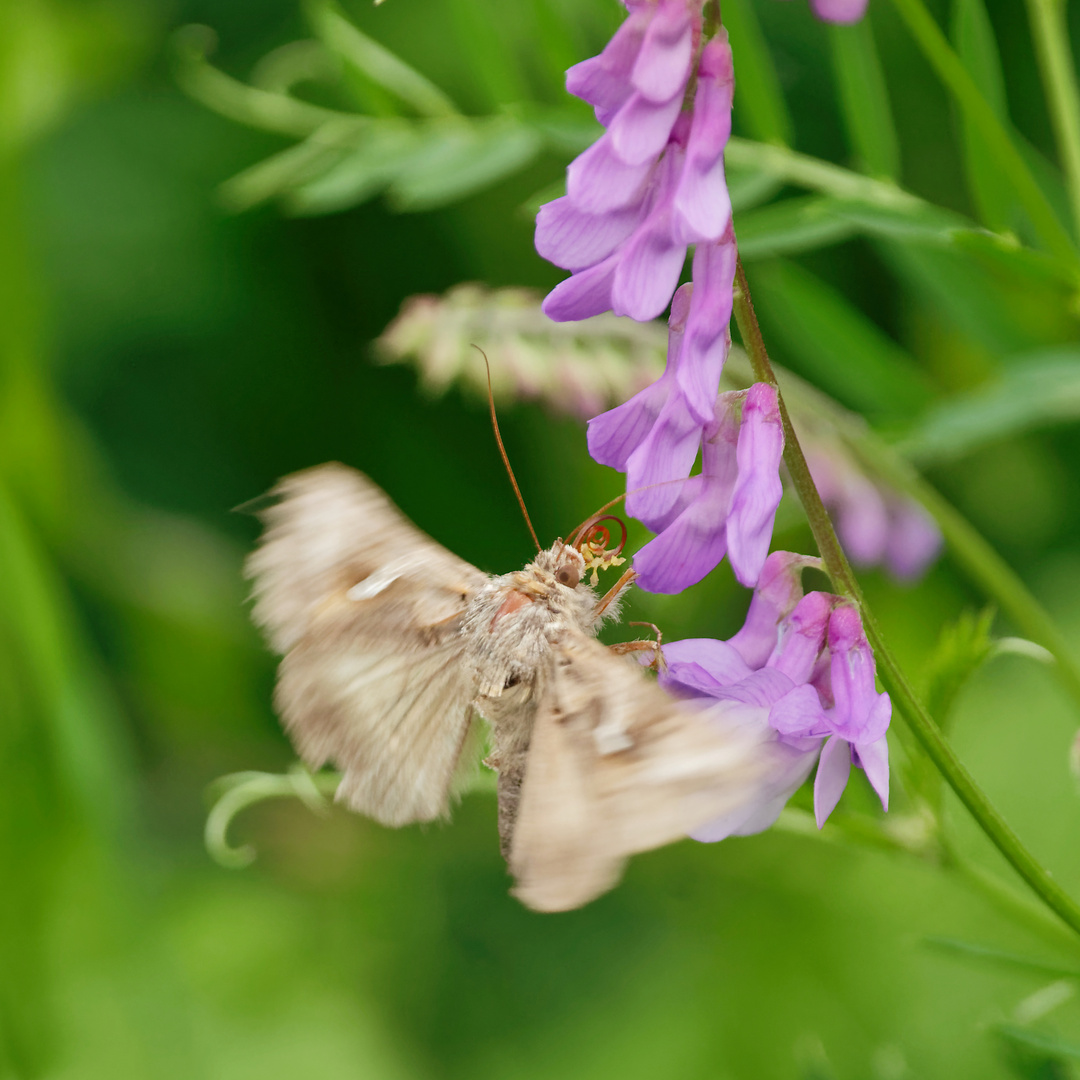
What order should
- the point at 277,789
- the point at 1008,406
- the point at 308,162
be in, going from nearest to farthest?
the point at 277,789 < the point at 1008,406 < the point at 308,162

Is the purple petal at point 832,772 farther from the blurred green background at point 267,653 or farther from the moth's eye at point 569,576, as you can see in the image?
the blurred green background at point 267,653

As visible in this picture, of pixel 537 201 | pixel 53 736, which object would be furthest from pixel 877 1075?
pixel 53 736

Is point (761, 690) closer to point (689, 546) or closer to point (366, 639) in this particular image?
point (689, 546)

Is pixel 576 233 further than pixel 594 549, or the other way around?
pixel 594 549

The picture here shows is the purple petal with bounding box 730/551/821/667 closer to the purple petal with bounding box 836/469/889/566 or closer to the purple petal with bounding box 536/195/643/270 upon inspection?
the purple petal with bounding box 536/195/643/270

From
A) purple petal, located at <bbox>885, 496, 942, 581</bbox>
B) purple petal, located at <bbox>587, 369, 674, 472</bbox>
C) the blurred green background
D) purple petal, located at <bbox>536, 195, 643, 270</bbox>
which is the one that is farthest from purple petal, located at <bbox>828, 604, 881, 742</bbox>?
purple petal, located at <bbox>885, 496, 942, 581</bbox>

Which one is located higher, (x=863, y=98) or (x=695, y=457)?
(x=863, y=98)

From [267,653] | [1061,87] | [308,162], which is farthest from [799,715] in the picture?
[267,653]
